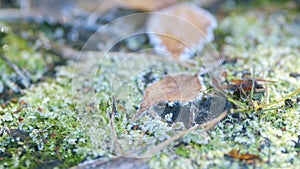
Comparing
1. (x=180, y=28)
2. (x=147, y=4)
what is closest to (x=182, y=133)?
(x=180, y=28)

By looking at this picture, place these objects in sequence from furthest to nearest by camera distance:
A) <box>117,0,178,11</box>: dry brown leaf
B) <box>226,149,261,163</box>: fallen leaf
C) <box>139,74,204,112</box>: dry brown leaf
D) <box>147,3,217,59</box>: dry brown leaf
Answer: <box>117,0,178,11</box>: dry brown leaf, <box>147,3,217,59</box>: dry brown leaf, <box>139,74,204,112</box>: dry brown leaf, <box>226,149,261,163</box>: fallen leaf

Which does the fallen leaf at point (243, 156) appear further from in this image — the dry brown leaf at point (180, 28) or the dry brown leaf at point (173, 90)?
the dry brown leaf at point (180, 28)

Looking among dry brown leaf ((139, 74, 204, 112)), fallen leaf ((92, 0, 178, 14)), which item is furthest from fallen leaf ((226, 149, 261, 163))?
fallen leaf ((92, 0, 178, 14))

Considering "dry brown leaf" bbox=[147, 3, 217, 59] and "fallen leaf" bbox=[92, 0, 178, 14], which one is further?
"fallen leaf" bbox=[92, 0, 178, 14]

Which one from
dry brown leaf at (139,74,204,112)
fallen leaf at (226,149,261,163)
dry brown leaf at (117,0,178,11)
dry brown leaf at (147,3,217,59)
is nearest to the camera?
fallen leaf at (226,149,261,163)

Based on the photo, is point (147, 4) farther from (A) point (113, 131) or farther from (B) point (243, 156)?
(B) point (243, 156)

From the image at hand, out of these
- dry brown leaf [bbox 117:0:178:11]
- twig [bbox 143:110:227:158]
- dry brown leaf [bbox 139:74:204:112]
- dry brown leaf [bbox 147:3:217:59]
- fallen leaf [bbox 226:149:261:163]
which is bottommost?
fallen leaf [bbox 226:149:261:163]

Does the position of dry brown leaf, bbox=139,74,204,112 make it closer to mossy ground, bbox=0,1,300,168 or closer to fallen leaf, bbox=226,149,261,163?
mossy ground, bbox=0,1,300,168

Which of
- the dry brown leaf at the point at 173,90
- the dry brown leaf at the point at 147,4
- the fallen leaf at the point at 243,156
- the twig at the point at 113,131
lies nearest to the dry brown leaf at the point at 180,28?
the dry brown leaf at the point at 147,4
